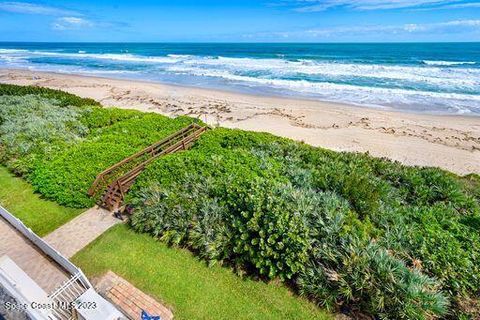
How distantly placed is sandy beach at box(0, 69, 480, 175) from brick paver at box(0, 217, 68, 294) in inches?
549

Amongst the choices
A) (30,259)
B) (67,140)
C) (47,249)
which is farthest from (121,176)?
(67,140)

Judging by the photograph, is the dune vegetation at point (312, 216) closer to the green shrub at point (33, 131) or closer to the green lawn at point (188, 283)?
the green shrub at point (33, 131)

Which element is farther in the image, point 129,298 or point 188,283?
point 188,283

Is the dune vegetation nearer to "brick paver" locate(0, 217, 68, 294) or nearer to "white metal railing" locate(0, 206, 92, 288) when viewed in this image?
"white metal railing" locate(0, 206, 92, 288)

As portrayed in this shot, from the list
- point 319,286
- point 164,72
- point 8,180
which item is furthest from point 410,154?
point 164,72

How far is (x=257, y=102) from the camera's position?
26984 millimetres

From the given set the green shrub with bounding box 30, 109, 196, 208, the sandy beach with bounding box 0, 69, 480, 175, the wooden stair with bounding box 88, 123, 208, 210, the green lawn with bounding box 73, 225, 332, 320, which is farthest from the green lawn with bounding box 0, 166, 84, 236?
the sandy beach with bounding box 0, 69, 480, 175

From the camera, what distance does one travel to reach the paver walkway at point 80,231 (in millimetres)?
8094

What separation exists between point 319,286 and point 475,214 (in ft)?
14.9

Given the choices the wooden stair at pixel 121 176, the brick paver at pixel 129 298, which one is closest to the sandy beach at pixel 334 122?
the wooden stair at pixel 121 176

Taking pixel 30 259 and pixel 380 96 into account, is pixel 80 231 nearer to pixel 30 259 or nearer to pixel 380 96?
pixel 30 259

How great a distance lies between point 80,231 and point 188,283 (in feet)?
13.9

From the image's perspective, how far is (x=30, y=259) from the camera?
745cm

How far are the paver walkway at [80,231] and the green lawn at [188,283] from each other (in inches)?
16.8
